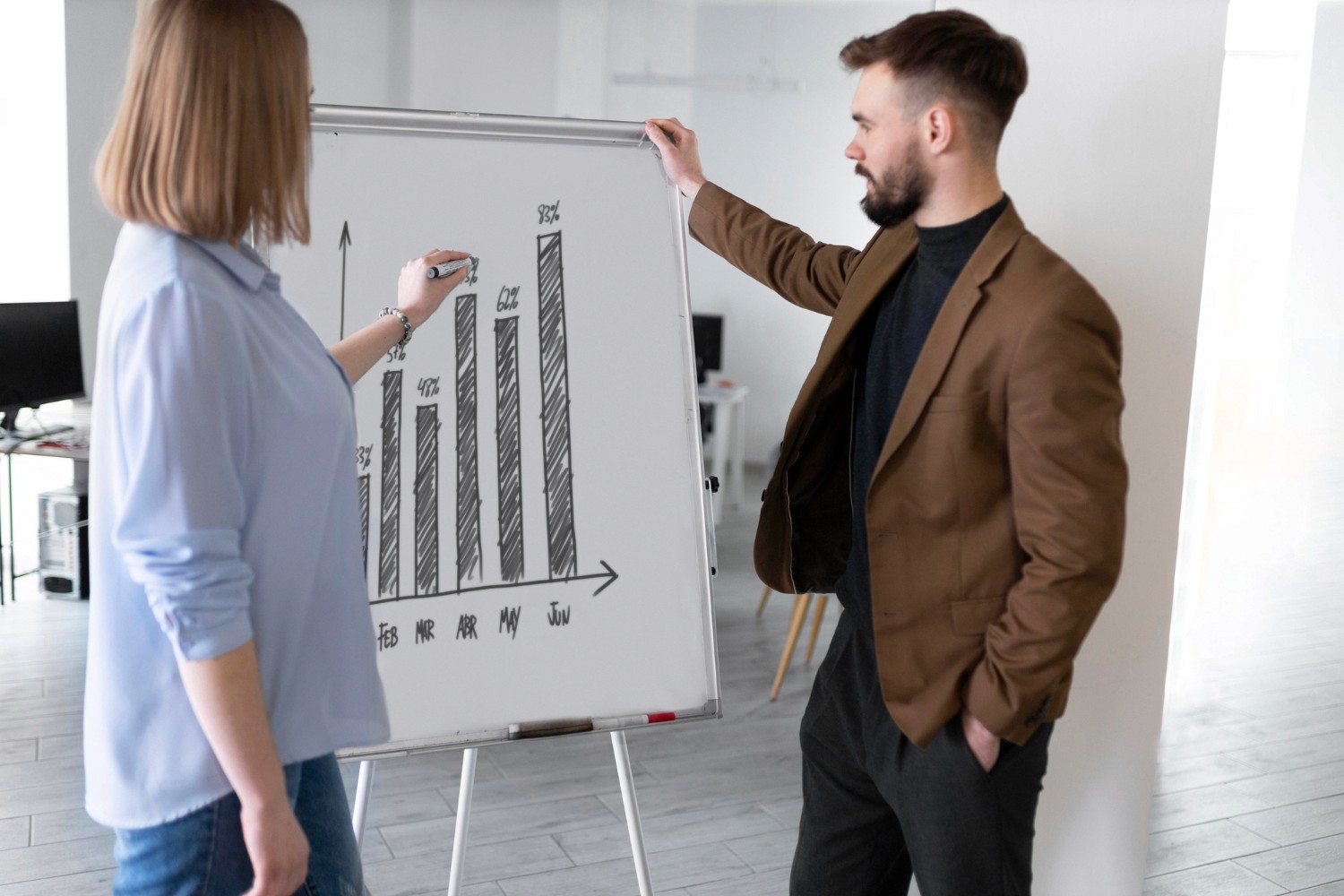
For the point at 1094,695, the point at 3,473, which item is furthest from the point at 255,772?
the point at 3,473

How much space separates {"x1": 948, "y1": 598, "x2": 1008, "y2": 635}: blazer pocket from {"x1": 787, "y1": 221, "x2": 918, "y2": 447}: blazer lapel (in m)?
0.33

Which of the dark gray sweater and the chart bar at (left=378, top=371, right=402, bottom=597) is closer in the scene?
the dark gray sweater

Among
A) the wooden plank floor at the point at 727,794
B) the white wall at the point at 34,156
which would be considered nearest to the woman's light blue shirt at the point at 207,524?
the wooden plank floor at the point at 727,794

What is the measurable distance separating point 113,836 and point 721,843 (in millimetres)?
1403

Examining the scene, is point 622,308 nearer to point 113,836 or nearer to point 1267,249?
point 1267,249

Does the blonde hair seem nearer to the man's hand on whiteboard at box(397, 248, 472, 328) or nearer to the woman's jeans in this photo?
the woman's jeans

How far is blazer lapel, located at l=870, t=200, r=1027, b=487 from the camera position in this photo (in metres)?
1.27

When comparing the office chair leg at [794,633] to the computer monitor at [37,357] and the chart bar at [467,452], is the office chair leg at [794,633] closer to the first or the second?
the chart bar at [467,452]

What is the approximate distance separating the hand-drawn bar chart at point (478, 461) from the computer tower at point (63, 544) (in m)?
3.20

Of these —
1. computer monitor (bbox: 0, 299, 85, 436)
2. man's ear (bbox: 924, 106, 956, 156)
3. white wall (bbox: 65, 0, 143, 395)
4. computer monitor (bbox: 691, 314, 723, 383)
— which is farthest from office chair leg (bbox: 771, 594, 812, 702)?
white wall (bbox: 65, 0, 143, 395)

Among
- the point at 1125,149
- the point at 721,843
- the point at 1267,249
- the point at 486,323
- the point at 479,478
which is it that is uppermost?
the point at 1125,149

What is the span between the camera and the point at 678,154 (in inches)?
69.1

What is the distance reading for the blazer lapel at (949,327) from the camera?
1.27 m

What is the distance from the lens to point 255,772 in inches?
34.0
